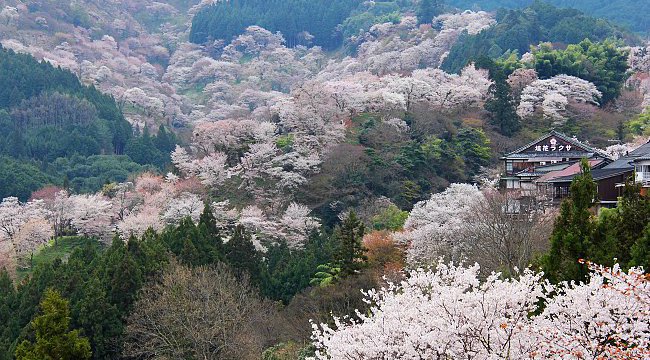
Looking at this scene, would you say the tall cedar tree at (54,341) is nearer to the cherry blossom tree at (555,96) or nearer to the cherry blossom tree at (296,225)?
the cherry blossom tree at (296,225)

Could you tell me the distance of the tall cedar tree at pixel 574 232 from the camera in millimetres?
14469

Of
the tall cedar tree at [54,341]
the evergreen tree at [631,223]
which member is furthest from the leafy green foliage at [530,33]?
the evergreen tree at [631,223]

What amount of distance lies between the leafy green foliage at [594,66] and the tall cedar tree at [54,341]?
35379 millimetres

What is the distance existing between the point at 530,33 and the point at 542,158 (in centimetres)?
3678

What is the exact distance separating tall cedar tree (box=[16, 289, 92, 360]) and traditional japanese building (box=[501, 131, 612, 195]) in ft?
59.4

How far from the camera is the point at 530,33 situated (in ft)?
220

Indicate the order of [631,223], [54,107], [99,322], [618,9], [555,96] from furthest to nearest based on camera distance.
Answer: [618,9], [54,107], [555,96], [99,322], [631,223]

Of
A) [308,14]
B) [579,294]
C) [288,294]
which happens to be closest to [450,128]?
[288,294]

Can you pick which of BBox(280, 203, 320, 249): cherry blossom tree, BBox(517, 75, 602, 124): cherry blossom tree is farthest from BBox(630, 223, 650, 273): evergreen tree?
BBox(517, 75, 602, 124): cherry blossom tree

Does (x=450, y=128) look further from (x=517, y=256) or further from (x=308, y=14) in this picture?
(x=308, y=14)

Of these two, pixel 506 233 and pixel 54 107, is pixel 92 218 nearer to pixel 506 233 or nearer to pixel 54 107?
pixel 506 233

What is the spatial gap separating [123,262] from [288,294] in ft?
20.6

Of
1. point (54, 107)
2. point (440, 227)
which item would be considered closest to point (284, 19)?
point (54, 107)

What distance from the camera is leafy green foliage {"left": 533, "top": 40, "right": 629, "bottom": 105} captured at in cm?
4703
